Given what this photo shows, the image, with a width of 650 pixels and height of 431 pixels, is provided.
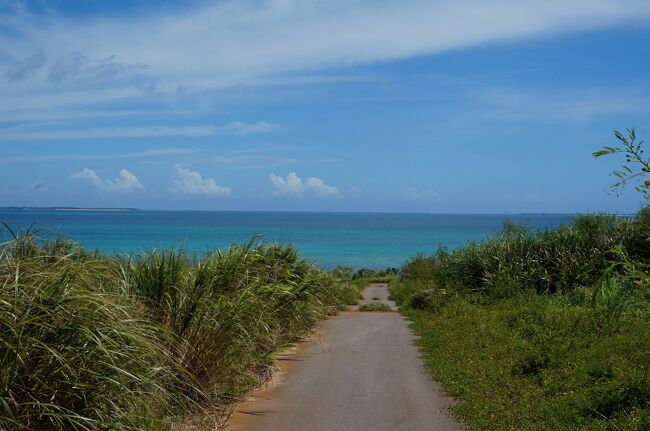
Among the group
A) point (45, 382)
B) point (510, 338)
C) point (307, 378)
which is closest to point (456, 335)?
point (510, 338)

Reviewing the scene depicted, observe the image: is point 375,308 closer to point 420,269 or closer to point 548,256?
point 548,256

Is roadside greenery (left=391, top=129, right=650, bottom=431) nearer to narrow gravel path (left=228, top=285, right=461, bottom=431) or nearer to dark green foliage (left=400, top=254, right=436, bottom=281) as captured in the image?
narrow gravel path (left=228, top=285, right=461, bottom=431)

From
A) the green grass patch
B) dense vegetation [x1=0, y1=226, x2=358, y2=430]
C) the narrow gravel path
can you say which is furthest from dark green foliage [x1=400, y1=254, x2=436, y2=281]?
dense vegetation [x1=0, y1=226, x2=358, y2=430]

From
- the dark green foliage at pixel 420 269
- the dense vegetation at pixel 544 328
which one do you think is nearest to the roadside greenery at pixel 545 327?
the dense vegetation at pixel 544 328

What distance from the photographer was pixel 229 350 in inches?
356

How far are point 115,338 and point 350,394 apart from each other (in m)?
→ 4.25

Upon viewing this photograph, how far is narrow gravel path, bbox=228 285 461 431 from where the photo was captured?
795 cm

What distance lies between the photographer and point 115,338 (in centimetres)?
592

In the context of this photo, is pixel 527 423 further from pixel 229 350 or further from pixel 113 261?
pixel 113 261

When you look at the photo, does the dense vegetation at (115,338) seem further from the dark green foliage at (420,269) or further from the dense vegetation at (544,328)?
the dark green foliage at (420,269)

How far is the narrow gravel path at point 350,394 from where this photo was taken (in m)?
7.95

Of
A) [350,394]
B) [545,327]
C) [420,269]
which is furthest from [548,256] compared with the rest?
[350,394]

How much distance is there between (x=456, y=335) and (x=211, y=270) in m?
6.03

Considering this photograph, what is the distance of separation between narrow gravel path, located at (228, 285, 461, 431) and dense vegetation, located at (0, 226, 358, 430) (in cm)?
59
